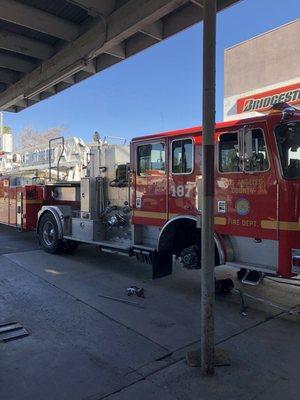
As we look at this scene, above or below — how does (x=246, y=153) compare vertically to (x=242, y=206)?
above

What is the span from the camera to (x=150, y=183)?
21.8 feet

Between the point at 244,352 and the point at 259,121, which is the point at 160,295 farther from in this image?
the point at 259,121

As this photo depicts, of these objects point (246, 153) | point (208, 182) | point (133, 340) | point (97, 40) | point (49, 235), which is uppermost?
point (97, 40)

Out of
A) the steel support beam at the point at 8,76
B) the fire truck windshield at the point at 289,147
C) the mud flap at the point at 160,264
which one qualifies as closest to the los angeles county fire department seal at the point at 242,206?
the fire truck windshield at the point at 289,147

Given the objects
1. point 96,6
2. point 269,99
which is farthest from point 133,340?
point 269,99

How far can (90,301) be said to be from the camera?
5664 millimetres

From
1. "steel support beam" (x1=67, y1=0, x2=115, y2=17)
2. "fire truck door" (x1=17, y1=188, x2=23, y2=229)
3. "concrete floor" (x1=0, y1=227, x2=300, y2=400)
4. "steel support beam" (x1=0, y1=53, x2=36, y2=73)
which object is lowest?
"concrete floor" (x1=0, y1=227, x2=300, y2=400)

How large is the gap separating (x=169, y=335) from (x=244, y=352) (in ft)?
2.84

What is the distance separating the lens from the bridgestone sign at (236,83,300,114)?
1550cm

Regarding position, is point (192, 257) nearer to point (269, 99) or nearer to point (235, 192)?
point (235, 192)

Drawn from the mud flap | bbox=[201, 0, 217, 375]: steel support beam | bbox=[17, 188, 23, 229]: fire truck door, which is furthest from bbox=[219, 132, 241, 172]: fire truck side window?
bbox=[17, 188, 23, 229]: fire truck door

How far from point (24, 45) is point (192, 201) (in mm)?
3111

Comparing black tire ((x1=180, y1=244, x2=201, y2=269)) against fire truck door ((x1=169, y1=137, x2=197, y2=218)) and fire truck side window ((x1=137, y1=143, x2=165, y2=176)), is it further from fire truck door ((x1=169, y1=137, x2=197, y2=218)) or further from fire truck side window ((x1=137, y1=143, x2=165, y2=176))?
fire truck side window ((x1=137, y1=143, x2=165, y2=176))

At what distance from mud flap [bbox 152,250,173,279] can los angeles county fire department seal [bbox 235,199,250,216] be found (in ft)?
5.36
